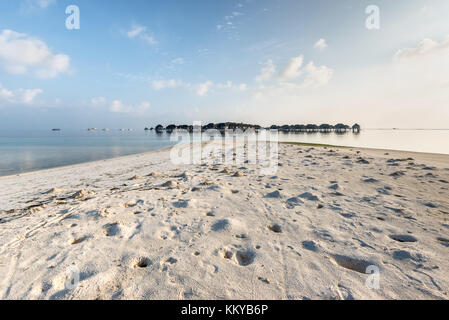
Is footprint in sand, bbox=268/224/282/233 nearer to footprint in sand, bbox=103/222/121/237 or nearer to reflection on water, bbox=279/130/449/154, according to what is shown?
footprint in sand, bbox=103/222/121/237

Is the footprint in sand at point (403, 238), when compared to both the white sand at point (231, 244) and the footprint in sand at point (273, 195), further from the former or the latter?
the footprint in sand at point (273, 195)

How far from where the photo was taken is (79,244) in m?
2.87

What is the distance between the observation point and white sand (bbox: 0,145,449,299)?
2033 millimetres

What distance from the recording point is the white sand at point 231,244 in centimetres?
203

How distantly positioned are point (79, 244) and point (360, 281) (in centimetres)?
390

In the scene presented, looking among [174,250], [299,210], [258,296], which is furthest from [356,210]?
[174,250]

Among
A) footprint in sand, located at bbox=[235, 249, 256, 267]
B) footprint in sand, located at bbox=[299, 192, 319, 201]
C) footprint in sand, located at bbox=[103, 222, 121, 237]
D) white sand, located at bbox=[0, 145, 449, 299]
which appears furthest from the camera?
footprint in sand, located at bbox=[299, 192, 319, 201]

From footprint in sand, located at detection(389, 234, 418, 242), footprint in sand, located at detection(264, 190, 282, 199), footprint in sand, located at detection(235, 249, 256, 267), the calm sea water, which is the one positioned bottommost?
footprint in sand, located at detection(235, 249, 256, 267)

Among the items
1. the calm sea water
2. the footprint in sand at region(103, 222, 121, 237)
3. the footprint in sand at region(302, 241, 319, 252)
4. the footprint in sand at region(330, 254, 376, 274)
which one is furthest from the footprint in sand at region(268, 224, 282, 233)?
the calm sea water

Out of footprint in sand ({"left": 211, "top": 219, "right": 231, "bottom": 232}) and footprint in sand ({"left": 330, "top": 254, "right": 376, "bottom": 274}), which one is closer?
Result: footprint in sand ({"left": 330, "top": 254, "right": 376, "bottom": 274})

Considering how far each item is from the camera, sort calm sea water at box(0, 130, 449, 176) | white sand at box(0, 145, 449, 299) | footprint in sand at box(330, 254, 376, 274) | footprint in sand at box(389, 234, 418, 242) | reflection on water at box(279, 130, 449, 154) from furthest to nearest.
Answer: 1. reflection on water at box(279, 130, 449, 154)
2. calm sea water at box(0, 130, 449, 176)
3. footprint in sand at box(389, 234, 418, 242)
4. footprint in sand at box(330, 254, 376, 274)
5. white sand at box(0, 145, 449, 299)

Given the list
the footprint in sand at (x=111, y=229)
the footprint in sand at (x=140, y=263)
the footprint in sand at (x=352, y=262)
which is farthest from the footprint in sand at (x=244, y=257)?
the footprint in sand at (x=111, y=229)

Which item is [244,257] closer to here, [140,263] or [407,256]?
[140,263]

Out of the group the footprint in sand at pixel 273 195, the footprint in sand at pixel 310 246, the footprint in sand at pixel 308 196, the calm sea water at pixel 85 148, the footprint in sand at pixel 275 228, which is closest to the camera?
the footprint in sand at pixel 310 246
